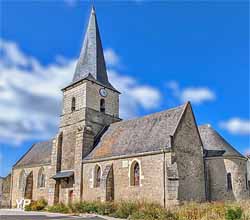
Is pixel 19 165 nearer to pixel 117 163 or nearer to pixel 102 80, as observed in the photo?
pixel 102 80

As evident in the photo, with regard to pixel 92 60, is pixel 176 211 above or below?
below

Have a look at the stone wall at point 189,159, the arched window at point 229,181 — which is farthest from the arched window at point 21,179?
the arched window at point 229,181

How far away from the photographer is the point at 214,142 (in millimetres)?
25172

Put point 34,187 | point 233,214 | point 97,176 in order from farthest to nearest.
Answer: point 34,187 < point 97,176 < point 233,214

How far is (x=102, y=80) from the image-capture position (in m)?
31.7

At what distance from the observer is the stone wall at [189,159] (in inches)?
849

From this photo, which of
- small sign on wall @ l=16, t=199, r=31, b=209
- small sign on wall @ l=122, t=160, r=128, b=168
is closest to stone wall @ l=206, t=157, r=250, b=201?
small sign on wall @ l=122, t=160, r=128, b=168

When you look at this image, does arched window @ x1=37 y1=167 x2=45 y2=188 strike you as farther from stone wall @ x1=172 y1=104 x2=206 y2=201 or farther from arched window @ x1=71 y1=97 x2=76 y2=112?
stone wall @ x1=172 y1=104 x2=206 y2=201

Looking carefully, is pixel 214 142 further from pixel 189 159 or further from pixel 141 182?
pixel 141 182

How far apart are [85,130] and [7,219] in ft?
39.1

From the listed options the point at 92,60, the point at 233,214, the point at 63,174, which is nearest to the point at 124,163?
the point at 63,174

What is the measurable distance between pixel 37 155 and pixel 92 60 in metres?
13.0

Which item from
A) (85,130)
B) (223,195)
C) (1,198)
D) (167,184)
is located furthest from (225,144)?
(1,198)

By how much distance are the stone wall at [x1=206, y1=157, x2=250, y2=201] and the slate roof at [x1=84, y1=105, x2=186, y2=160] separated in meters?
4.58
